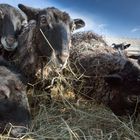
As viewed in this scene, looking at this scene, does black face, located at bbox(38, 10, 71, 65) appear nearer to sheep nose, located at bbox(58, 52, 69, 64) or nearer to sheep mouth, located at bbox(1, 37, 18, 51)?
sheep nose, located at bbox(58, 52, 69, 64)

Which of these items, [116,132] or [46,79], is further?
[46,79]

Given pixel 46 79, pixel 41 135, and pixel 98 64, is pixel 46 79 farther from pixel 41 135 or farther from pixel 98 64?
pixel 41 135

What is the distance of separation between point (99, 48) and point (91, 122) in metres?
3.06

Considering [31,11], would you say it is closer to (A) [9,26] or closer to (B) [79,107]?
(A) [9,26]

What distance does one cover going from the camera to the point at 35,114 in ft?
23.3

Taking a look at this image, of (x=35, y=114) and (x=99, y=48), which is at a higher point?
(x=99, y=48)

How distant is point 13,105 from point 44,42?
1.83 meters

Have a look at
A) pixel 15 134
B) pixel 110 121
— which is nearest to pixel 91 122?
pixel 110 121

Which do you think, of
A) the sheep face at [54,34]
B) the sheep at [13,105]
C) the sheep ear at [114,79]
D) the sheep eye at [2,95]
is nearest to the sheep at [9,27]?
the sheep face at [54,34]

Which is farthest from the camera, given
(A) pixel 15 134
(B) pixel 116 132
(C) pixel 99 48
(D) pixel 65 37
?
(C) pixel 99 48

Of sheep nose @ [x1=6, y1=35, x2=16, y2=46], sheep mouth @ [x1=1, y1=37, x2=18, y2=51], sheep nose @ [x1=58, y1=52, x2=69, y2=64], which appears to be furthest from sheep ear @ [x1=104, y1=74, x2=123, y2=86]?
sheep nose @ [x1=6, y1=35, x2=16, y2=46]

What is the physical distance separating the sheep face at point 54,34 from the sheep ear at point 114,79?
78 cm

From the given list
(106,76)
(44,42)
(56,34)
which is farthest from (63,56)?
(106,76)

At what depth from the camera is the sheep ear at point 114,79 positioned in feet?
23.6
